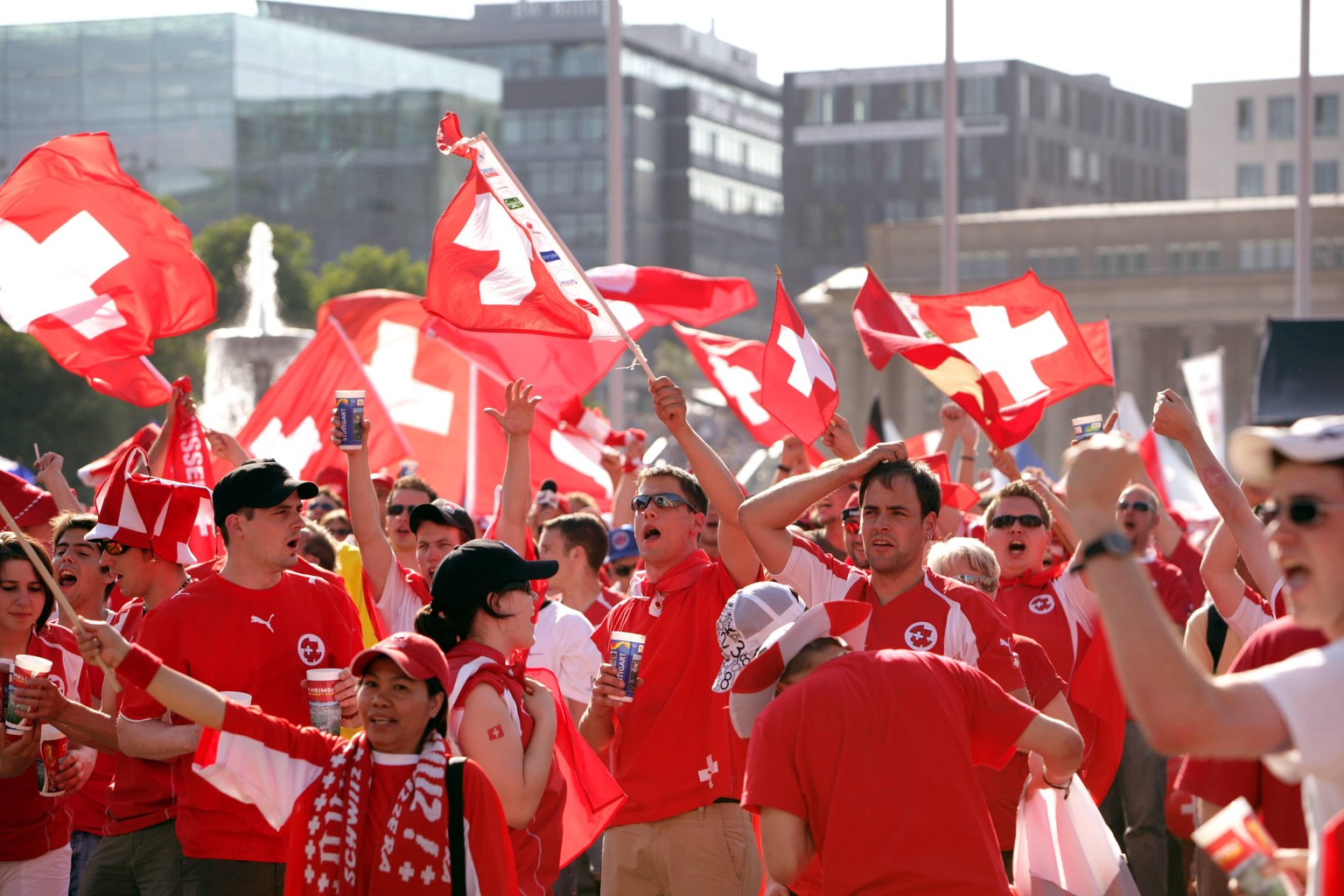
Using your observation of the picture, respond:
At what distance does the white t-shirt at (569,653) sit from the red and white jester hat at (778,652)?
117 inches

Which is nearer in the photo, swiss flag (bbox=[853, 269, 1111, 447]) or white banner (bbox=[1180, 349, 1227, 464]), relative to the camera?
swiss flag (bbox=[853, 269, 1111, 447])

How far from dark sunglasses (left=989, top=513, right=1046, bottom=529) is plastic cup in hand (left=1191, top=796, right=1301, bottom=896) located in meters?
4.65

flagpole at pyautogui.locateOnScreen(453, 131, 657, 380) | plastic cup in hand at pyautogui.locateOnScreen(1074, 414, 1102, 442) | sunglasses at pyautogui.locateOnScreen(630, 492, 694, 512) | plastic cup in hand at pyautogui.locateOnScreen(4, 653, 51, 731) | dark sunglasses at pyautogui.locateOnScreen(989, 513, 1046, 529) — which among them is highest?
flagpole at pyautogui.locateOnScreen(453, 131, 657, 380)

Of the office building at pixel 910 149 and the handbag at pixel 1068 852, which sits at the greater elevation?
the office building at pixel 910 149

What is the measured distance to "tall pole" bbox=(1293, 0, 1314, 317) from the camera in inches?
836

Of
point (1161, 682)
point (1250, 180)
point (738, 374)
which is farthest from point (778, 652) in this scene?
point (1250, 180)

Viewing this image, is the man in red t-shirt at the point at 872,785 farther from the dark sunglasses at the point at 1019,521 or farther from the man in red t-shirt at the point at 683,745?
the dark sunglasses at the point at 1019,521

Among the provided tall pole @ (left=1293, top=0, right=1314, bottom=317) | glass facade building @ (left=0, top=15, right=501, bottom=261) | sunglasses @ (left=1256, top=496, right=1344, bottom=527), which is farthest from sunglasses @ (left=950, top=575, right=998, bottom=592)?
glass facade building @ (left=0, top=15, right=501, bottom=261)

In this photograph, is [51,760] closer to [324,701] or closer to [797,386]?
[324,701]

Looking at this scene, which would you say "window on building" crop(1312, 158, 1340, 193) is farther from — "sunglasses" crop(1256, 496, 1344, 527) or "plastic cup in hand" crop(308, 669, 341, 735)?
"sunglasses" crop(1256, 496, 1344, 527)

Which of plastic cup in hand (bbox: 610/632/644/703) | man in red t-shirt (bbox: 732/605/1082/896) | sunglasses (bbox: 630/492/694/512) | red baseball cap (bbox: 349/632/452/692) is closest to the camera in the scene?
man in red t-shirt (bbox: 732/605/1082/896)

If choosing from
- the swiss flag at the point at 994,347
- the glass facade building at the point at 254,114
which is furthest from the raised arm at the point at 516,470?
the glass facade building at the point at 254,114

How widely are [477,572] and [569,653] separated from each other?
2.63m

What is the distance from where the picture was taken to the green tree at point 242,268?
53.8 meters
